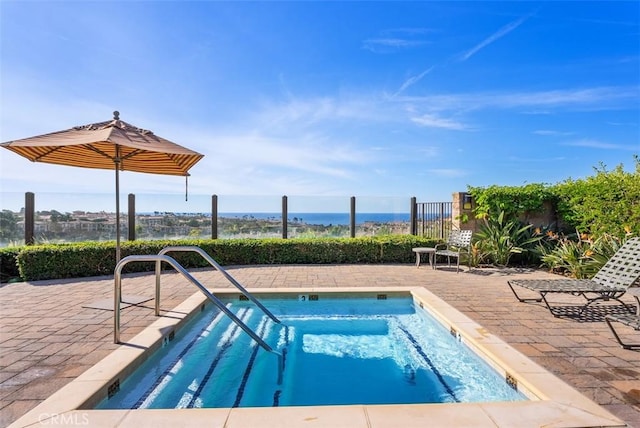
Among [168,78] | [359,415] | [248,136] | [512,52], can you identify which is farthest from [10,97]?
[512,52]

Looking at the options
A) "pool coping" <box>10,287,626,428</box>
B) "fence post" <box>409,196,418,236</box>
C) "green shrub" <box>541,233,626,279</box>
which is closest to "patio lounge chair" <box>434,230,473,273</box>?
"green shrub" <box>541,233,626,279</box>

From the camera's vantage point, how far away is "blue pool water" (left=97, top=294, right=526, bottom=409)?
2594 millimetres

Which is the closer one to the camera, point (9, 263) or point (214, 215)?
point (9, 263)

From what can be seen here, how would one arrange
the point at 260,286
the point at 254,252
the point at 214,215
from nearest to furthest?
the point at 260,286
the point at 254,252
the point at 214,215

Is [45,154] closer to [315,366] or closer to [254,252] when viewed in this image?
[315,366]

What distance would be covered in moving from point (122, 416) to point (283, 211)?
28.2 ft

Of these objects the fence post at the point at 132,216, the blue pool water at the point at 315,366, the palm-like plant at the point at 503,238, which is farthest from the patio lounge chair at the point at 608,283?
the fence post at the point at 132,216

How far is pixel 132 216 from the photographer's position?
361 inches

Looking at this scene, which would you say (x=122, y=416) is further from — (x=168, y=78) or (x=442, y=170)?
(x=442, y=170)

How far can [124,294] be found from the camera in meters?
5.05

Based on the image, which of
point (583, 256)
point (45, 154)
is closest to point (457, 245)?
point (583, 256)

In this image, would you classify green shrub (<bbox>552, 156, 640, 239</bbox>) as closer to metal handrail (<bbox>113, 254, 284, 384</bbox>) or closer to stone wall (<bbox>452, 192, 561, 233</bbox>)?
stone wall (<bbox>452, 192, 561, 233</bbox>)

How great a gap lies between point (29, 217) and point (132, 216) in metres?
2.26

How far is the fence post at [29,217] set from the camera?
8.22 metres
